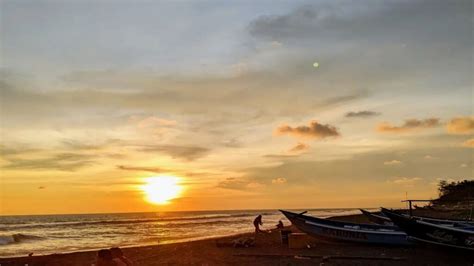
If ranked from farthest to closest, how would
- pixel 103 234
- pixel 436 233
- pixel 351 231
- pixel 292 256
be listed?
pixel 103 234, pixel 351 231, pixel 292 256, pixel 436 233

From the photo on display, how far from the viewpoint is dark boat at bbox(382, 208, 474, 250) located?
1441 centimetres

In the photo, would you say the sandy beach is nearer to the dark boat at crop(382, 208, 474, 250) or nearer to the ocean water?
the dark boat at crop(382, 208, 474, 250)

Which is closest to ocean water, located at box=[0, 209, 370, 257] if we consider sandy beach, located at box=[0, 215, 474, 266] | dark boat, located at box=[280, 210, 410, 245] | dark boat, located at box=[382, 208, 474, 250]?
sandy beach, located at box=[0, 215, 474, 266]

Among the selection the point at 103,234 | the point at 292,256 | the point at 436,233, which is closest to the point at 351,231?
the point at 292,256

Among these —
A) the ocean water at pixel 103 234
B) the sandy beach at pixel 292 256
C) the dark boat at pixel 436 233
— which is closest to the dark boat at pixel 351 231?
the sandy beach at pixel 292 256

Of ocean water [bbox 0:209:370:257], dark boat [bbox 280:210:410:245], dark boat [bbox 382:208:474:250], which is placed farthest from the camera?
ocean water [bbox 0:209:370:257]

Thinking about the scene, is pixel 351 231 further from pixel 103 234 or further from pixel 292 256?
pixel 103 234

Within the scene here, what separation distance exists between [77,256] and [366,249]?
43.8ft

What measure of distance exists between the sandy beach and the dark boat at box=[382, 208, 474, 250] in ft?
1.45

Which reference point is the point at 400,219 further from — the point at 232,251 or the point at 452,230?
the point at 232,251

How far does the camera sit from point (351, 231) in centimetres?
1898

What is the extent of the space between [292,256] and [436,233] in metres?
5.04

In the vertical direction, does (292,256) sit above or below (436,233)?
below

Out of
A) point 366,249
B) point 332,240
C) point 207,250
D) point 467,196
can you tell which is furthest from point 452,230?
point 467,196
